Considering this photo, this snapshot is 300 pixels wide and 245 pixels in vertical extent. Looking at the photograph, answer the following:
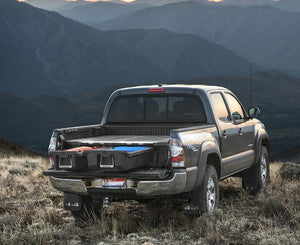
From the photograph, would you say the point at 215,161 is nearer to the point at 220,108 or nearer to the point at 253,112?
the point at 220,108

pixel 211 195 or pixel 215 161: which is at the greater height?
pixel 215 161

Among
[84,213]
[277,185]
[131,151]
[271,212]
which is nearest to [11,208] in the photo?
[84,213]

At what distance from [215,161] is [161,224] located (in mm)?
1226

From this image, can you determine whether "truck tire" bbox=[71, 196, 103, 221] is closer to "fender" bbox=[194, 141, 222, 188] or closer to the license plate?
the license plate

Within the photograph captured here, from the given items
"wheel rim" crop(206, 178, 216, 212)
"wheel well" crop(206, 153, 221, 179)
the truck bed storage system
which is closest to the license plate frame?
the truck bed storage system

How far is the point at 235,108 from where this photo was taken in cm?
822

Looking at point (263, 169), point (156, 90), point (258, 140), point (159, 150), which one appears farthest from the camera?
point (263, 169)

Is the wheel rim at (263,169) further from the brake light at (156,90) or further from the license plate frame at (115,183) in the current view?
the license plate frame at (115,183)

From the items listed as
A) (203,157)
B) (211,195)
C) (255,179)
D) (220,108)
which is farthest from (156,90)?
(255,179)

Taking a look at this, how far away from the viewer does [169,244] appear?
5.43m

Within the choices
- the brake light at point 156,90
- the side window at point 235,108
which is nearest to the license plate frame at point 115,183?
the brake light at point 156,90

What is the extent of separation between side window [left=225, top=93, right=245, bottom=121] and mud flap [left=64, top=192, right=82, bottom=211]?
278cm

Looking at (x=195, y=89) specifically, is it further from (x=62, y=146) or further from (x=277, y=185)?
(x=277, y=185)

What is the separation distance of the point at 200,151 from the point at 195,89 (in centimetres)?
123
